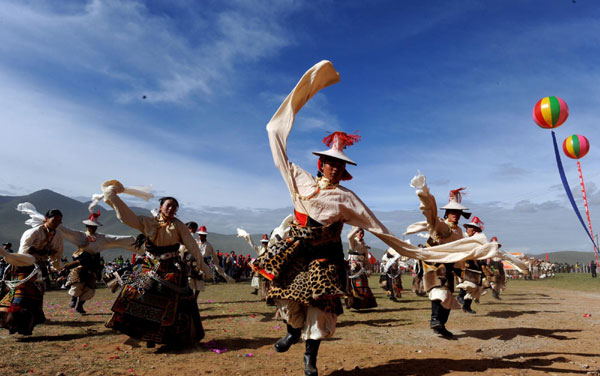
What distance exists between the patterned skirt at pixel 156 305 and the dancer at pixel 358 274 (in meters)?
4.41

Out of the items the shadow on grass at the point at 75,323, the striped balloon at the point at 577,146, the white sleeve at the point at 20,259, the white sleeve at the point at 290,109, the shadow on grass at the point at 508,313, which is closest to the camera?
the white sleeve at the point at 290,109

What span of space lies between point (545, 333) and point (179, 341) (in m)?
6.20

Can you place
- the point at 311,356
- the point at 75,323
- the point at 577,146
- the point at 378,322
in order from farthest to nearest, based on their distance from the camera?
the point at 577,146 → the point at 378,322 → the point at 75,323 → the point at 311,356

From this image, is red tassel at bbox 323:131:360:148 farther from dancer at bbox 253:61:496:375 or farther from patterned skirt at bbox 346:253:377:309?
patterned skirt at bbox 346:253:377:309

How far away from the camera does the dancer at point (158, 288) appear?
5.30m

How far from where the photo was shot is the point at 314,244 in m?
4.38

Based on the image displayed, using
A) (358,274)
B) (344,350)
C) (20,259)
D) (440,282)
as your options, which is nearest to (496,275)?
(358,274)

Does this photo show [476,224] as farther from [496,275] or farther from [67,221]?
[67,221]

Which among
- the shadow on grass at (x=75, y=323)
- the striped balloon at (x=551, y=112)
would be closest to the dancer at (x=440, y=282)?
the shadow on grass at (x=75, y=323)

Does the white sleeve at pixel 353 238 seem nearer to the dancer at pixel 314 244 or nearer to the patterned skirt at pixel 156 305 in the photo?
the patterned skirt at pixel 156 305

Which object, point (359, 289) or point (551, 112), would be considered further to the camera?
point (551, 112)

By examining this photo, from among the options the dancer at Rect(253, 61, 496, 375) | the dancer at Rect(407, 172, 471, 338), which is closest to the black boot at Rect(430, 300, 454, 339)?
the dancer at Rect(407, 172, 471, 338)

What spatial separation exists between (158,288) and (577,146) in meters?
16.3

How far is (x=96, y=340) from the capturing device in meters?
6.58
